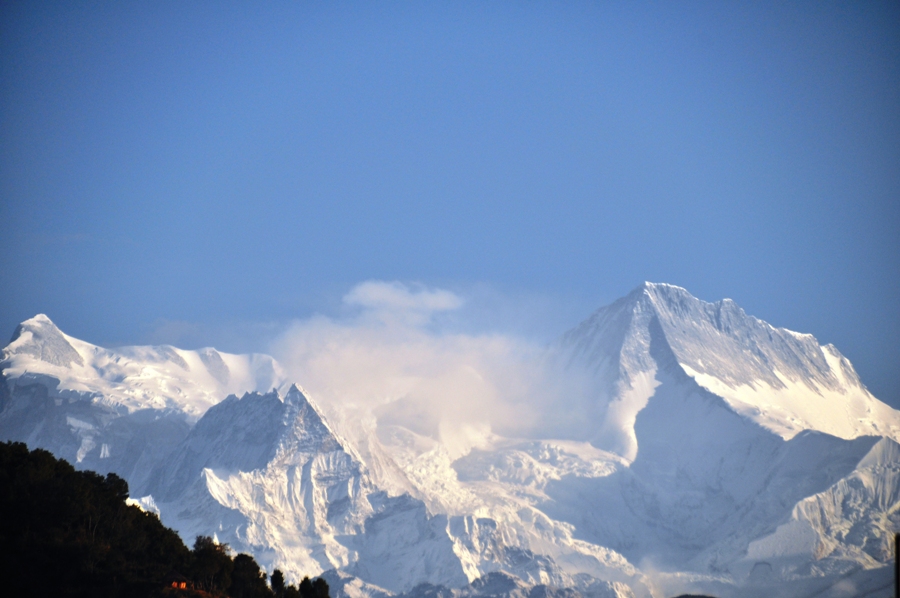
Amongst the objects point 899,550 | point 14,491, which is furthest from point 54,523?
point 899,550

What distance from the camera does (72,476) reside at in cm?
14612

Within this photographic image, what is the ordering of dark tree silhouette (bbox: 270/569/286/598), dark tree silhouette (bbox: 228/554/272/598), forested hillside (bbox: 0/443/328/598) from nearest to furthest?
forested hillside (bbox: 0/443/328/598) → dark tree silhouette (bbox: 228/554/272/598) → dark tree silhouette (bbox: 270/569/286/598)

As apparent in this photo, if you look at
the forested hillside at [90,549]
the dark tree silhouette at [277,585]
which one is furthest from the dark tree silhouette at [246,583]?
the dark tree silhouette at [277,585]

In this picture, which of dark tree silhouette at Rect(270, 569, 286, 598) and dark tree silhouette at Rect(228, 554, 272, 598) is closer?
dark tree silhouette at Rect(228, 554, 272, 598)

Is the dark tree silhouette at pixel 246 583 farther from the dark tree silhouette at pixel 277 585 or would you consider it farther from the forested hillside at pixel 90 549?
the dark tree silhouette at pixel 277 585

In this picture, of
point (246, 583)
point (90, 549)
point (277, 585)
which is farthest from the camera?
point (277, 585)

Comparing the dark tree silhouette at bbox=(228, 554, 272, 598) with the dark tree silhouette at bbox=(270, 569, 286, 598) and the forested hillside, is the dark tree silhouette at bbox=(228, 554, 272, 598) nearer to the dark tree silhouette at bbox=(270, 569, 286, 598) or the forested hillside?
the forested hillside

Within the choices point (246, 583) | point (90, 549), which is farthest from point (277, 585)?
point (90, 549)

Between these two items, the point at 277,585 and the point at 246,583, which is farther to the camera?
the point at 277,585

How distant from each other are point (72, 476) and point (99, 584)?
31482mm

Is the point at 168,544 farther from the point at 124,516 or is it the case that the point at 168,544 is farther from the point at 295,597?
the point at 295,597

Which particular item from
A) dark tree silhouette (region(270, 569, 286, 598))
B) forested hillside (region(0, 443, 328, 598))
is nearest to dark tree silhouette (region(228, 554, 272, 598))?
forested hillside (region(0, 443, 328, 598))

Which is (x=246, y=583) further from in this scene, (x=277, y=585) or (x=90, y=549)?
(x=90, y=549)

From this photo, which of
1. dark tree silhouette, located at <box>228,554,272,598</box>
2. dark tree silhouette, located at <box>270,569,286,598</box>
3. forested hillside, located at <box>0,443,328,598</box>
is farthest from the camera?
dark tree silhouette, located at <box>270,569,286,598</box>
